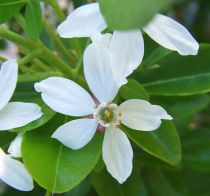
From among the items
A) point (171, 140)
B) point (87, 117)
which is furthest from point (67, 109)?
point (171, 140)

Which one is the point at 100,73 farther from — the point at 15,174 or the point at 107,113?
the point at 15,174

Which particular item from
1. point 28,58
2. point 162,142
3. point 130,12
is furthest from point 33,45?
point 130,12

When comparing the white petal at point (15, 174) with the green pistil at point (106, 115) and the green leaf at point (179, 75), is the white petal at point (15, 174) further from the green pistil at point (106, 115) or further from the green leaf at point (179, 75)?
the green leaf at point (179, 75)

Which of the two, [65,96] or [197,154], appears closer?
[65,96]

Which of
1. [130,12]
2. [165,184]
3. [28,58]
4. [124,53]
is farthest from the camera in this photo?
[165,184]

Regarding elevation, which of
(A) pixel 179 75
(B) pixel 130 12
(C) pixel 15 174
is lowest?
(A) pixel 179 75

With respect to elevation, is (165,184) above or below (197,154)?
below

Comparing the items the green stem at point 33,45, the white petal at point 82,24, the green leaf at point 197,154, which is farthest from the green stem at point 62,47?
the green leaf at point 197,154

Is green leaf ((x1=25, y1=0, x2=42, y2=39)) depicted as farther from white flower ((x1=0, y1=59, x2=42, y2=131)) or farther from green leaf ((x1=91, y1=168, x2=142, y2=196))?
green leaf ((x1=91, y1=168, x2=142, y2=196))

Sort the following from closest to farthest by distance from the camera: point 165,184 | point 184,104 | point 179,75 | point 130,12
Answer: point 130,12 → point 179,75 → point 184,104 → point 165,184
